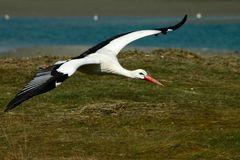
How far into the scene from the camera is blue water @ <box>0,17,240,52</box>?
1543 inches

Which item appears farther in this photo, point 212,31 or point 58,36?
point 212,31

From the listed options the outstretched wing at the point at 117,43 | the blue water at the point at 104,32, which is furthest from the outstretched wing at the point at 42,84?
the blue water at the point at 104,32

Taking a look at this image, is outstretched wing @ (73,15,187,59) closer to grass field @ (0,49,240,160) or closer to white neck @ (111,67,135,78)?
white neck @ (111,67,135,78)

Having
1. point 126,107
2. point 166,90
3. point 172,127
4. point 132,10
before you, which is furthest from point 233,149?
point 132,10

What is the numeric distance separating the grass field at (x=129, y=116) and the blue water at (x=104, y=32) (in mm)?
14507

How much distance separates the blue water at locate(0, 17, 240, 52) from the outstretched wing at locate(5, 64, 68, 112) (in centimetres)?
2153

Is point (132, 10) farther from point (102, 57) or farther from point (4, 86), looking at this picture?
point (102, 57)

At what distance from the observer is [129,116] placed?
15.6 meters

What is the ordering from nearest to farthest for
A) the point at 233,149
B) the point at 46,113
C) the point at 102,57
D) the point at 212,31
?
the point at 233,149 < the point at 102,57 < the point at 46,113 < the point at 212,31

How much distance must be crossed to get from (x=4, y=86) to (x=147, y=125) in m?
4.81

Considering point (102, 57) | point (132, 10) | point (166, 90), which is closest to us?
point (102, 57)

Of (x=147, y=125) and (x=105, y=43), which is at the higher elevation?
(x=105, y=43)

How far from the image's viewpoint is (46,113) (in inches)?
628

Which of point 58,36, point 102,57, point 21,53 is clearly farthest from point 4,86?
point 58,36
